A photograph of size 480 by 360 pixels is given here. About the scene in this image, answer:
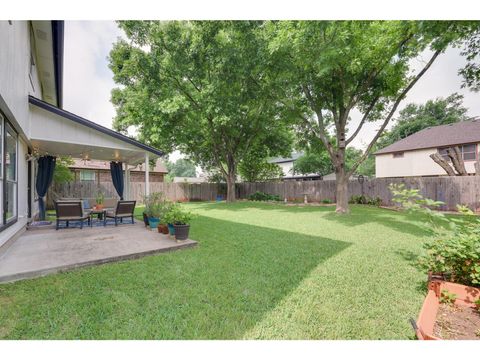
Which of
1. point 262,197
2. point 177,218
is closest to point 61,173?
point 177,218

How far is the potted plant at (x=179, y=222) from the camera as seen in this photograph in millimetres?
5504

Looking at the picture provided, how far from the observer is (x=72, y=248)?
192 inches

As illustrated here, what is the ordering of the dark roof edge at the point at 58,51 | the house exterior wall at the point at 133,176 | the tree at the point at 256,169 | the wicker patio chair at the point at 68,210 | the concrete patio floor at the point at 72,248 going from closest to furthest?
the concrete patio floor at the point at 72,248 → the dark roof edge at the point at 58,51 → the wicker patio chair at the point at 68,210 → the house exterior wall at the point at 133,176 → the tree at the point at 256,169

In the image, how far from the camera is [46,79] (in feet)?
31.5

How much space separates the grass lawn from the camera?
2.29 meters

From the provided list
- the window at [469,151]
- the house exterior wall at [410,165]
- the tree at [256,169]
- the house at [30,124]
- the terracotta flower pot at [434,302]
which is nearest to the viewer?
the terracotta flower pot at [434,302]

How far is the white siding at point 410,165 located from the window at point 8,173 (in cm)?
2795

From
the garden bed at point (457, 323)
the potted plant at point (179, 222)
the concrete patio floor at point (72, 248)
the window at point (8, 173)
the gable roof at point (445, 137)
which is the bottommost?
the garden bed at point (457, 323)

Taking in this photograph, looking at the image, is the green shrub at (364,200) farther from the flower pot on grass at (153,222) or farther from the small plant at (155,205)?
the flower pot on grass at (153,222)

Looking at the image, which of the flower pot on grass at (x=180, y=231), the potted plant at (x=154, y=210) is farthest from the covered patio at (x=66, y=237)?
the potted plant at (x=154, y=210)

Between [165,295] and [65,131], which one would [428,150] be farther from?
[65,131]
